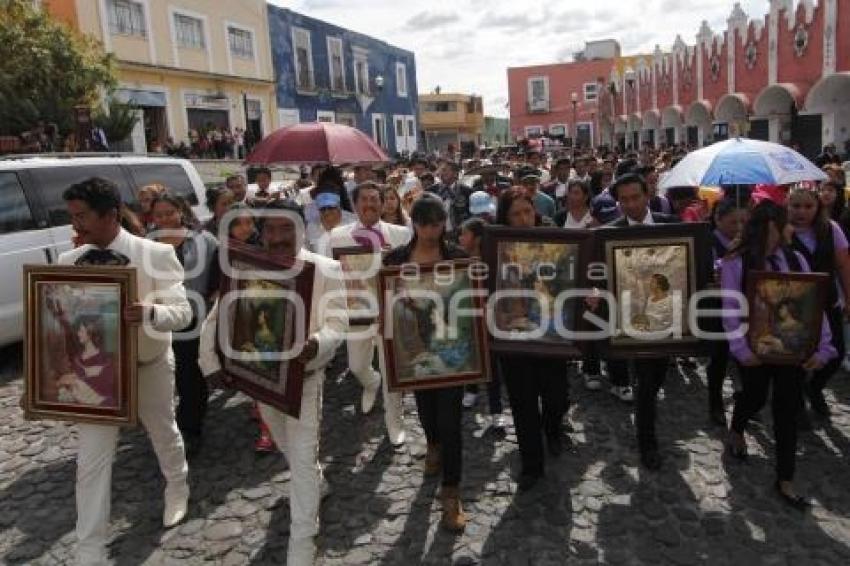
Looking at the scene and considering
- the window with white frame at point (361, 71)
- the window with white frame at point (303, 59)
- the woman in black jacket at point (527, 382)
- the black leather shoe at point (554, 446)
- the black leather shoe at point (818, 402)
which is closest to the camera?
the woman in black jacket at point (527, 382)

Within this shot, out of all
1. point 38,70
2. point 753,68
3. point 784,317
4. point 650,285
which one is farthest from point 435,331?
point 753,68

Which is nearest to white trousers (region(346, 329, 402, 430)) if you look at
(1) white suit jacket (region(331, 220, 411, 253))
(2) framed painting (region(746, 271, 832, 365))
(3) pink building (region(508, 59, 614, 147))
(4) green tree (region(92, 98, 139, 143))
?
(1) white suit jacket (region(331, 220, 411, 253))

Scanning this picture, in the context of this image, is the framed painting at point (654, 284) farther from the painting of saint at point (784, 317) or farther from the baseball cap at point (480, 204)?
the baseball cap at point (480, 204)

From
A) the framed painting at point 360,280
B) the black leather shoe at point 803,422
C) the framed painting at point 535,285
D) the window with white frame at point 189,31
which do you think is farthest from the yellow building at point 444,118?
the framed painting at point 535,285

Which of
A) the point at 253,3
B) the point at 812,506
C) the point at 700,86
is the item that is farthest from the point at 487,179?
the point at 700,86

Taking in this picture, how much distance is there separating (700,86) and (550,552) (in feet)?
103

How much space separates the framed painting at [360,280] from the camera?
4.77 metres

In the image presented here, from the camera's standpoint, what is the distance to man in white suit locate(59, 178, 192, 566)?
335 cm

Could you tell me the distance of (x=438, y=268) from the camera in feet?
11.9

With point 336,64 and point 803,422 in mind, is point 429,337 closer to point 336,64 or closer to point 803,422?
point 803,422

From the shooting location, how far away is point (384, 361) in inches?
149

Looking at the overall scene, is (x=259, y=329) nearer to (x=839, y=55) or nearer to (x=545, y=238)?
(x=545, y=238)

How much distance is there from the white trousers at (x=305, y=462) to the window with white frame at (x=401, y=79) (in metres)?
41.2

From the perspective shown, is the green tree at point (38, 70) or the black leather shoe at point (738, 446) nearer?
the black leather shoe at point (738, 446)
